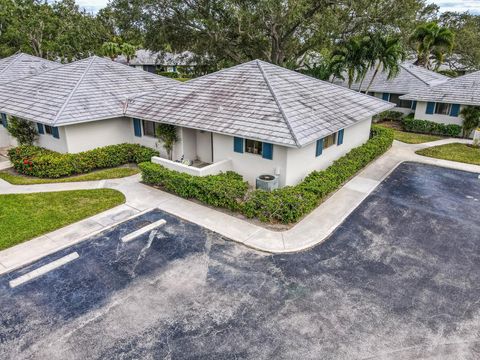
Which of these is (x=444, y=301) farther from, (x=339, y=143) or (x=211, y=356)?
(x=339, y=143)

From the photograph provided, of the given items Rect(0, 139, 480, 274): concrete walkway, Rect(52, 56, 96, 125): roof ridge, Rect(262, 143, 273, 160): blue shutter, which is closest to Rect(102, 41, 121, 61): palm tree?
Rect(52, 56, 96, 125): roof ridge

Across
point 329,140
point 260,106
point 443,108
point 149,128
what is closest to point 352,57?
point 443,108

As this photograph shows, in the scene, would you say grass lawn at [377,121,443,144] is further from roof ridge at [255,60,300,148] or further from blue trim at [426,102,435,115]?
roof ridge at [255,60,300,148]

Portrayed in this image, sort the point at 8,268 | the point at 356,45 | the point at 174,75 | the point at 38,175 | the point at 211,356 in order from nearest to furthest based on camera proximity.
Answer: the point at 211,356 < the point at 8,268 < the point at 38,175 < the point at 356,45 < the point at 174,75

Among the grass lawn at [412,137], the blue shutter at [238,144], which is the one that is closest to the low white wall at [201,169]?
the blue shutter at [238,144]

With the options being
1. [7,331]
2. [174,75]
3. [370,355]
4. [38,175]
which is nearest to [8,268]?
[7,331]

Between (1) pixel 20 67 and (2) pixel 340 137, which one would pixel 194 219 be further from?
(1) pixel 20 67
